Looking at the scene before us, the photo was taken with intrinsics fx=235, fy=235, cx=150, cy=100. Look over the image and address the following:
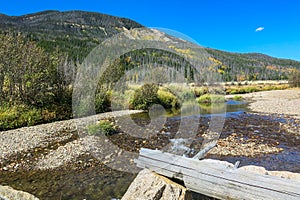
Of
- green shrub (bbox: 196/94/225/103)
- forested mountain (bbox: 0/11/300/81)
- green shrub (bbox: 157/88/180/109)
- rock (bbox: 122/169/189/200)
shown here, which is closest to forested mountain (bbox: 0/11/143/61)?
forested mountain (bbox: 0/11/300/81)

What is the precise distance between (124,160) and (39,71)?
35.2 feet

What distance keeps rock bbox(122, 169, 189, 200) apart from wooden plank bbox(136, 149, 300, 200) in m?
0.18

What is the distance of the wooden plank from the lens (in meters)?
3.44

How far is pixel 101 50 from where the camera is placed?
23.7 meters

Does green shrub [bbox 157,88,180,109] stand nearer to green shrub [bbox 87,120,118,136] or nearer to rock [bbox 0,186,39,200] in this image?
green shrub [bbox 87,120,118,136]

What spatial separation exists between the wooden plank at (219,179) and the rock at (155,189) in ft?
0.61

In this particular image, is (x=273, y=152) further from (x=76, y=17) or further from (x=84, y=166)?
(x=76, y=17)

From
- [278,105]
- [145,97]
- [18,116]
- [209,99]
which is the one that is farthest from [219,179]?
[209,99]

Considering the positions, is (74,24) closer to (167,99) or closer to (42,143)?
(167,99)

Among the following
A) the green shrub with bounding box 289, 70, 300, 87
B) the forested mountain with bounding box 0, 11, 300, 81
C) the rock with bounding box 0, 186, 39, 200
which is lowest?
the rock with bounding box 0, 186, 39, 200

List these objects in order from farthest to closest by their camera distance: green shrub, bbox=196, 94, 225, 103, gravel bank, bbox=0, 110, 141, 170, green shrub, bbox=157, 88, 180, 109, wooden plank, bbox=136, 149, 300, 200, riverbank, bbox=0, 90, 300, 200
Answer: green shrub, bbox=196, 94, 225, 103 < green shrub, bbox=157, 88, 180, 109 < gravel bank, bbox=0, 110, 141, 170 < riverbank, bbox=0, 90, 300, 200 < wooden plank, bbox=136, 149, 300, 200

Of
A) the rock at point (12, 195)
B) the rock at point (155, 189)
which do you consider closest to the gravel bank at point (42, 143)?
the rock at point (12, 195)

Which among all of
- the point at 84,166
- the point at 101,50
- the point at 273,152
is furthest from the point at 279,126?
the point at 101,50

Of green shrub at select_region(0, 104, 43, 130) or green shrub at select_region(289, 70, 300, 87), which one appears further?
green shrub at select_region(289, 70, 300, 87)
